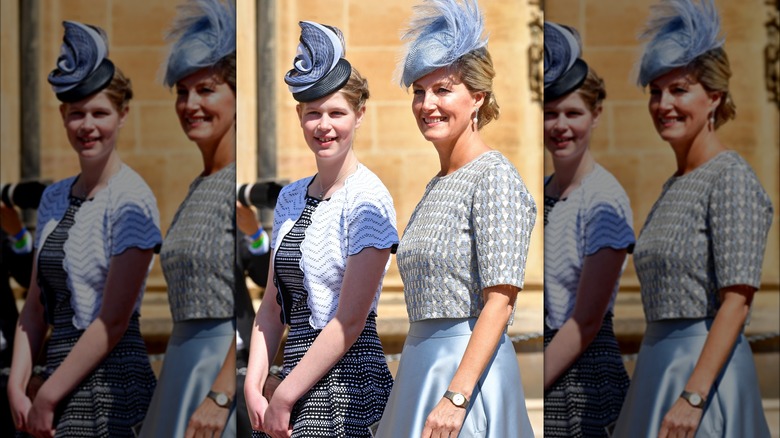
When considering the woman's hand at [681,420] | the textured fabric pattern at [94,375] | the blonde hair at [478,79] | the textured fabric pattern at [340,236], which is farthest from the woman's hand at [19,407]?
the woman's hand at [681,420]

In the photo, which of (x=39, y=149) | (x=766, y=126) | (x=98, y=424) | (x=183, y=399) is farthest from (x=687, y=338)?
(x=39, y=149)

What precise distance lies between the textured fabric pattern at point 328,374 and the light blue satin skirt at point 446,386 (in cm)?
25

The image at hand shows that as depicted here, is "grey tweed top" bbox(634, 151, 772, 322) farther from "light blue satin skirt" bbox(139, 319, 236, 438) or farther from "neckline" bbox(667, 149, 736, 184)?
"light blue satin skirt" bbox(139, 319, 236, 438)

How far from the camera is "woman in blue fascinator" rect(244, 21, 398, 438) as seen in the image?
4.38 m

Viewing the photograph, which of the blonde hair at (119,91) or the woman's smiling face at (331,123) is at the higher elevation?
the blonde hair at (119,91)

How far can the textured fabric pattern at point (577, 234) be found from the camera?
4.53 m

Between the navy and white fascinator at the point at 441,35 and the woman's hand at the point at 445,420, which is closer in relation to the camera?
the woman's hand at the point at 445,420

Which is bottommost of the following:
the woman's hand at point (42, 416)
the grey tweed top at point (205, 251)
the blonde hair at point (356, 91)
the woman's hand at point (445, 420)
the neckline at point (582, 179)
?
the woman's hand at point (42, 416)

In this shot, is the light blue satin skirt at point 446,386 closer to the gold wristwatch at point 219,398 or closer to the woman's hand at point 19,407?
the gold wristwatch at point 219,398

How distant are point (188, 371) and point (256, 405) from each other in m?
0.34

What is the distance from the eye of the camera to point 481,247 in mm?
3906

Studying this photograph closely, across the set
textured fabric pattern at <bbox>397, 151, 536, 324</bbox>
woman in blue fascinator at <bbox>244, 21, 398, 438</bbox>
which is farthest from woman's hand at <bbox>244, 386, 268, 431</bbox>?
textured fabric pattern at <bbox>397, 151, 536, 324</bbox>

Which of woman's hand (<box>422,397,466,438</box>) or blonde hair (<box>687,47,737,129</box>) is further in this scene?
blonde hair (<box>687,47,737,129</box>)

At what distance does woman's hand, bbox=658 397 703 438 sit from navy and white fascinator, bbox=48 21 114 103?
223 cm
